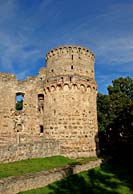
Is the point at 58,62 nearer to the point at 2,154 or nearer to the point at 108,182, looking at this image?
the point at 2,154

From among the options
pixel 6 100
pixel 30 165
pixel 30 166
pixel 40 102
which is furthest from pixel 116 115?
pixel 30 166

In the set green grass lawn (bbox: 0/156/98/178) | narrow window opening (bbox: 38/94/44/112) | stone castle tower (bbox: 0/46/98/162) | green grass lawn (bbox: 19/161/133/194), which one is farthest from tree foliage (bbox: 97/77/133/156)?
green grass lawn (bbox: 0/156/98/178)

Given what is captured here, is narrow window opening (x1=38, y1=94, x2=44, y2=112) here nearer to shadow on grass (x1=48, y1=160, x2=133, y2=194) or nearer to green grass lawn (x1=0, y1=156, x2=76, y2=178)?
green grass lawn (x1=0, y1=156, x2=76, y2=178)

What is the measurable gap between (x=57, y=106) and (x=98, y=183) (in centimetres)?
1019

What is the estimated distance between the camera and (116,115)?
31.6m

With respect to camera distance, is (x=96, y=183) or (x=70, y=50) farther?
(x=70, y=50)

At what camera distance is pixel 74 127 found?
24.1 metres

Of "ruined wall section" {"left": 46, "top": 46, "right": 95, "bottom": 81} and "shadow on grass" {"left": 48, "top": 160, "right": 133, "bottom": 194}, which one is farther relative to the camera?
"ruined wall section" {"left": 46, "top": 46, "right": 95, "bottom": 81}

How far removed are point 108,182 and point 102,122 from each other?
1597 centimetres

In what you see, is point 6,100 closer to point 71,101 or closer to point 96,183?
point 71,101

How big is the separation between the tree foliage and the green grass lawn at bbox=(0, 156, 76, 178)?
1081 cm

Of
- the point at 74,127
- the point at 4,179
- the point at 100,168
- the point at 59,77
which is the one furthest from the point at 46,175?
the point at 59,77

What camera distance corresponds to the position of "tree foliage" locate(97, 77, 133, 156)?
29.8 metres

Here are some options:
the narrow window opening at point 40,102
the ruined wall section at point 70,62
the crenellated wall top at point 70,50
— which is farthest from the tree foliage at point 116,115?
the narrow window opening at point 40,102
